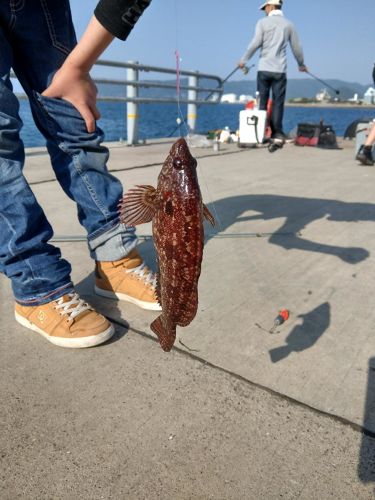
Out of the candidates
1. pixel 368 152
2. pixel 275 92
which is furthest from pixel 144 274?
pixel 275 92

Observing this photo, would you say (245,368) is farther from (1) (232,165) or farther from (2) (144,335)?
(1) (232,165)

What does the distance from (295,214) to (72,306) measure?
345cm

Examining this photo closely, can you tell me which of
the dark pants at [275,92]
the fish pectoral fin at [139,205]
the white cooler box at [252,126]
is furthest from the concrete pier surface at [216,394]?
the white cooler box at [252,126]

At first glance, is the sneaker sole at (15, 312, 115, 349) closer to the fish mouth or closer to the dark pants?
the fish mouth

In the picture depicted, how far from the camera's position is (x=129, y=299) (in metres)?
3.10

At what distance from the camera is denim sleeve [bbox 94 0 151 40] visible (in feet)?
6.80

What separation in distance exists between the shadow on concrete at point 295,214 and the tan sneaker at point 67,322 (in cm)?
206

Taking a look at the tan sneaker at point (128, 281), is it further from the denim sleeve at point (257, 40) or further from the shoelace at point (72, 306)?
the denim sleeve at point (257, 40)

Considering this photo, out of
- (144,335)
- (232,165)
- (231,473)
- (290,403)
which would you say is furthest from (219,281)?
(232,165)

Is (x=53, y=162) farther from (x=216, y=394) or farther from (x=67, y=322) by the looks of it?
(x=216, y=394)

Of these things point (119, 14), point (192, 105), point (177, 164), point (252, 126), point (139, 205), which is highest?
point (119, 14)

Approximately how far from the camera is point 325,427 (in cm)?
199

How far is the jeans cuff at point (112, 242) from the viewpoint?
306 cm

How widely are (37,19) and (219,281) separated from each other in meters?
2.28
